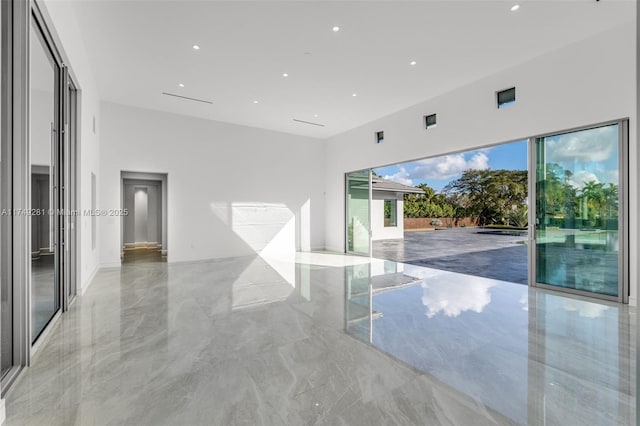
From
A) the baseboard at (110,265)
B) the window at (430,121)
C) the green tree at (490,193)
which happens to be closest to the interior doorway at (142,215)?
the baseboard at (110,265)

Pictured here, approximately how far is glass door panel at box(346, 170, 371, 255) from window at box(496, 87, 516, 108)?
3.96 metres

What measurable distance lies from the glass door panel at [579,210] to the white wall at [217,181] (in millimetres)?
6412

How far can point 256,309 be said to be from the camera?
3973 millimetres

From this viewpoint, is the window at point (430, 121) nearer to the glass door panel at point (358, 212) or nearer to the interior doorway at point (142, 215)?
the glass door panel at point (358, 212)

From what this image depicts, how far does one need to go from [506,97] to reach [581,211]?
2.29m

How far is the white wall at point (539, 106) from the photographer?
407 centimetres

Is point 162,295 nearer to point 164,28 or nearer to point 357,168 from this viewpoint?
point 164,28

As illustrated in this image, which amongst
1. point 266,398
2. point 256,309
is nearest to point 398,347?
point 266,398

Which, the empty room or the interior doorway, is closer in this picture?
the empty room

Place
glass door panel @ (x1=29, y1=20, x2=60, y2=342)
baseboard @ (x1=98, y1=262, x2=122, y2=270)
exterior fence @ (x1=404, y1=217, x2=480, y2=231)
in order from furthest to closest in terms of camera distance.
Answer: exterior fence @ (x1=404, y1=217, x2=480, y2=231), baseboard @ (x1=98, y1=262, x2=122, y2=270), glass door panel @ (x1=29, y1=20, x2=60, y2=342)

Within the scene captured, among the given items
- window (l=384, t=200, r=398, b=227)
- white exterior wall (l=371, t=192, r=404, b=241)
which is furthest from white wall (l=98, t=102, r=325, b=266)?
window (l=384, t=200, r=398, b=227)

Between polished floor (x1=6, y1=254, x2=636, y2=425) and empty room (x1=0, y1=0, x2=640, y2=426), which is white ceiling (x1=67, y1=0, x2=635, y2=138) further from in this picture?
polished floor (x1=6, y1=254, x2=636, y2=425)

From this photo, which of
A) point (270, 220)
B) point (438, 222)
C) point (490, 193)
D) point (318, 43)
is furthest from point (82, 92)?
point (490, 193)

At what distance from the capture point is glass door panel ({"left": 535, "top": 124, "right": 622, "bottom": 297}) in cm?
430
